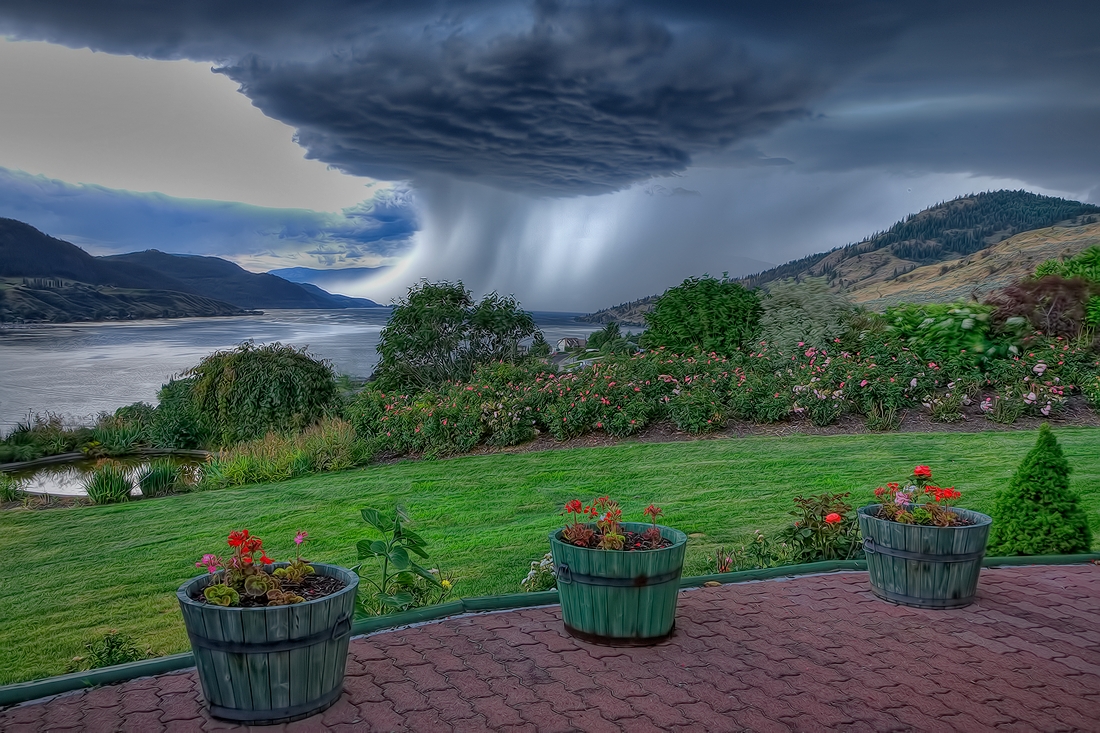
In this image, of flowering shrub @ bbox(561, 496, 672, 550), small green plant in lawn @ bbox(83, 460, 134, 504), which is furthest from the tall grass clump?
flowering shrub @ bbox(561, 496, 672, 550)

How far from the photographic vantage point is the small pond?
10.9m

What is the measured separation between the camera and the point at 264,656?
8.86 ft

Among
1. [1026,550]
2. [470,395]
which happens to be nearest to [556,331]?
[470,395]

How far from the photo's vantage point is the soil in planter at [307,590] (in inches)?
113

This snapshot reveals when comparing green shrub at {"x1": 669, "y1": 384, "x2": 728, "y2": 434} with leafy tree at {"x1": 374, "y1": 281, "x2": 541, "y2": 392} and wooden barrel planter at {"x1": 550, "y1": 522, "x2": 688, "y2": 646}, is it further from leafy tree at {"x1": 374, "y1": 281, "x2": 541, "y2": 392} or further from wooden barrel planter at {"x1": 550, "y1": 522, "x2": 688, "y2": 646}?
wooden barrel planter at {"x1": 550, "y1": 522, "x2": 688, "y2": 646}

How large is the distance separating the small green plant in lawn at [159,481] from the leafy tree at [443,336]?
12.1 feet

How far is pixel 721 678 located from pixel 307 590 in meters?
1.76

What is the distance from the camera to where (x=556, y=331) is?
15766 millimetres

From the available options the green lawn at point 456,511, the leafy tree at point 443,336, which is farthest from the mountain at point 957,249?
the green lawn at point 456,511

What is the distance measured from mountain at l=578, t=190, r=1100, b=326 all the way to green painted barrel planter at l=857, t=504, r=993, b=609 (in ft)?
32.8

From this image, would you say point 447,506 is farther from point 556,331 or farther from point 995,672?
point 556,331

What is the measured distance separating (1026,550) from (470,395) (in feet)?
24.2

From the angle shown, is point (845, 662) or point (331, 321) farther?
point (331, 321)

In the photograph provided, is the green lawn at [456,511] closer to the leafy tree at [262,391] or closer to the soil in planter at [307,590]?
the soil in planter at [307,590]
